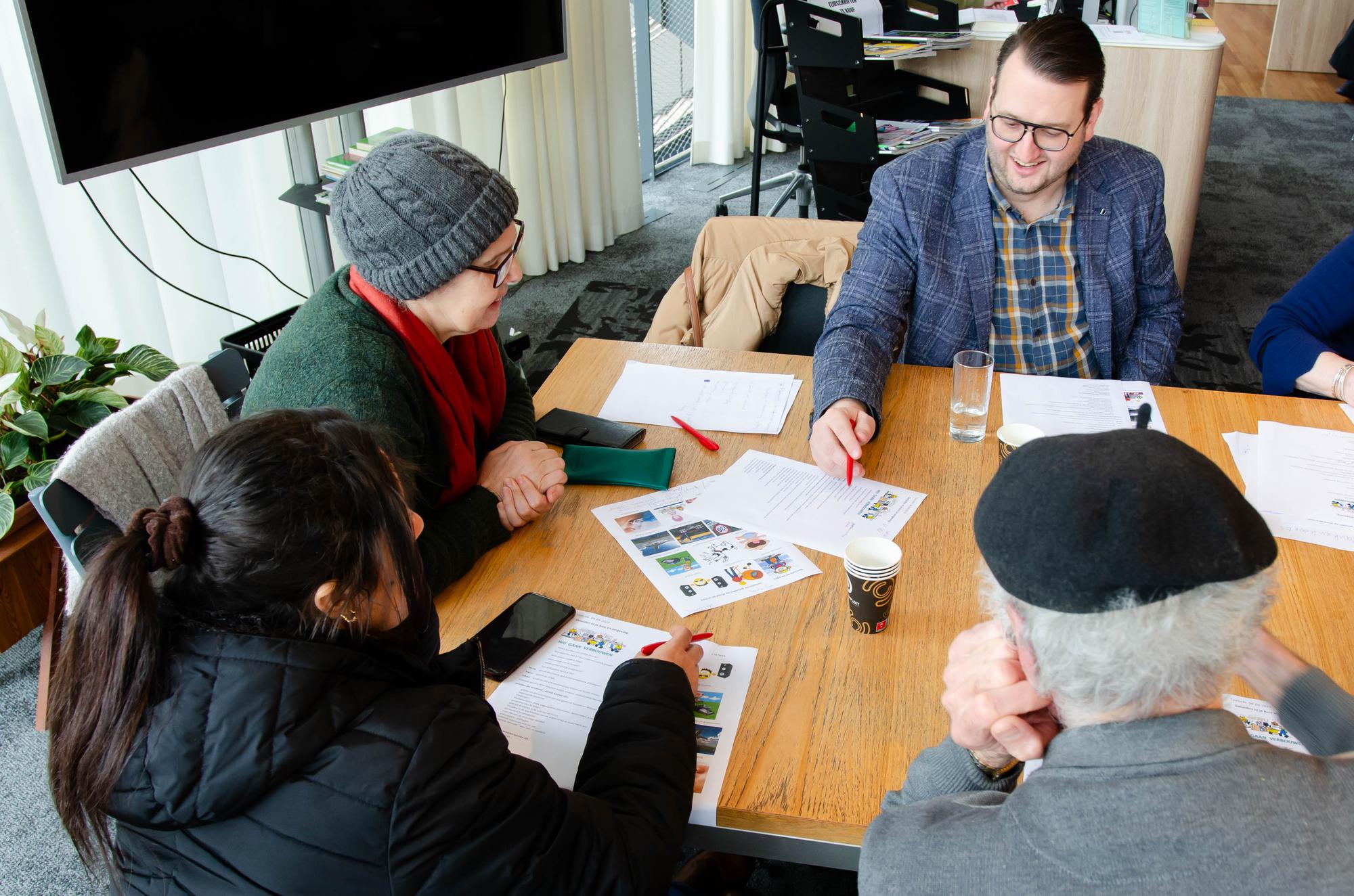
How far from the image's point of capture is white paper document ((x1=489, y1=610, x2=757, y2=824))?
107 centimetres

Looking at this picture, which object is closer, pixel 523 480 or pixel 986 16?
pixel 523 480

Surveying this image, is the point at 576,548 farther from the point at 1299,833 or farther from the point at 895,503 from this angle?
the point at 1299,833

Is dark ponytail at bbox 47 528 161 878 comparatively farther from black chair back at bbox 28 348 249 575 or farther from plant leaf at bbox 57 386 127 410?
plant leaf at bbox 57 386 127 410

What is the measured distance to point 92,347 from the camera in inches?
83.6

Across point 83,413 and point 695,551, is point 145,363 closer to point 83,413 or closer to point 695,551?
point 83,413

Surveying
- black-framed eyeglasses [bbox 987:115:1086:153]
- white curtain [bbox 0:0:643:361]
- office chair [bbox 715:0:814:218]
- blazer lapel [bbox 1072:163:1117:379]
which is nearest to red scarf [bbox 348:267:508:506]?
black-framed eyeglasses [bbox 987:115:1086:153]

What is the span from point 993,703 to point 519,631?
1.93 ft

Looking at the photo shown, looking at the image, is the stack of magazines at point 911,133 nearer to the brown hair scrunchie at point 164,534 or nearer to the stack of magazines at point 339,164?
the stack of magazines at point 339,164

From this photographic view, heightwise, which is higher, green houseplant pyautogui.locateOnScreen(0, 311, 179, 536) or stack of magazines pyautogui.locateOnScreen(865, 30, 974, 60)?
stack of magazines pyautogui.locateOnScreen(865, 30, 974, 60)

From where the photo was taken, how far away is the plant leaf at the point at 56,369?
1.97 meters

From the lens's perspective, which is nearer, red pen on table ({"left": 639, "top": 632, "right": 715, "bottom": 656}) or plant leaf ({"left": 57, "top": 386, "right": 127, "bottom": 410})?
red pen on table ({"left": 639, "top": 632, "right": 715, "bottom": 656})

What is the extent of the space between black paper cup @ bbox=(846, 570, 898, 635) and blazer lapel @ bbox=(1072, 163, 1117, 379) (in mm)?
A: 953

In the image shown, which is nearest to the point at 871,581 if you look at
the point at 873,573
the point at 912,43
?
the point at 873,573

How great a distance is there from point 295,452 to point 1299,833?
84 centimetres
